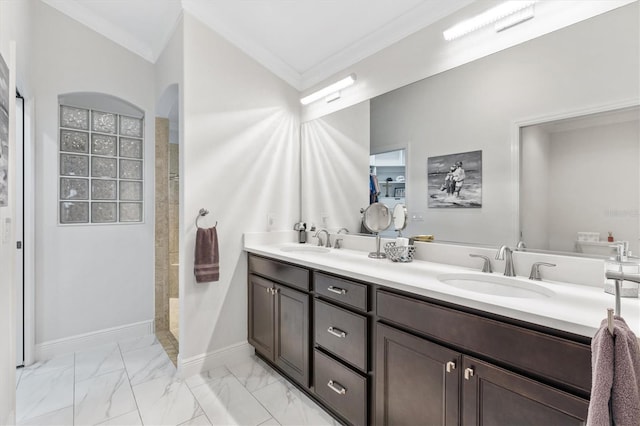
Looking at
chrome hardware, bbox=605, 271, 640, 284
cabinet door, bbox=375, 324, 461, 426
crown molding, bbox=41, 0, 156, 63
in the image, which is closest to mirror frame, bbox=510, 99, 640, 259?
chrome hardware, bbox=605, 271, 640, 284

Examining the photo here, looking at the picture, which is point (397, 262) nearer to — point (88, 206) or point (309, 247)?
point (309, 247)

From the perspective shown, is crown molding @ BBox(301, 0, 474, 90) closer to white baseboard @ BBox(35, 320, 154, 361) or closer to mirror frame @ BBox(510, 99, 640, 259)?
mirror frame @ BBox(510, 99, 640, 259)

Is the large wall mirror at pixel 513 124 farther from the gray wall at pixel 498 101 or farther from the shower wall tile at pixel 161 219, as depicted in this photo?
the shower wall tile at pixel 161 219

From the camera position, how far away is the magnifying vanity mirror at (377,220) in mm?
2174

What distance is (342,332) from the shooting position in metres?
1.70

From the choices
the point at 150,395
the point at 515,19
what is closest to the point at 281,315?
the point at 150,395

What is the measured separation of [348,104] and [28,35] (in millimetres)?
2328

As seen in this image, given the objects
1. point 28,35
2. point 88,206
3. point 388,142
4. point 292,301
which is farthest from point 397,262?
point 28,35

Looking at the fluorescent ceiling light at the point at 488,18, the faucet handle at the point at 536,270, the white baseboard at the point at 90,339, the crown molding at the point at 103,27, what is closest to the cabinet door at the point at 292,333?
the faucet handle at the point at 536,270

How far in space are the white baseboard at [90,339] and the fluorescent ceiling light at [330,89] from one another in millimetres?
2600

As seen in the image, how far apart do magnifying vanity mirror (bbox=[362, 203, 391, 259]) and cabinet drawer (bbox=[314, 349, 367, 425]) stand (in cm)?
74

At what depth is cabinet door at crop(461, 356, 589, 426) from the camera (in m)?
0.93

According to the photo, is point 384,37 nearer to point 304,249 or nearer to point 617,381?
point 304,249

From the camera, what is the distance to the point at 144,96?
3010 millimetres
